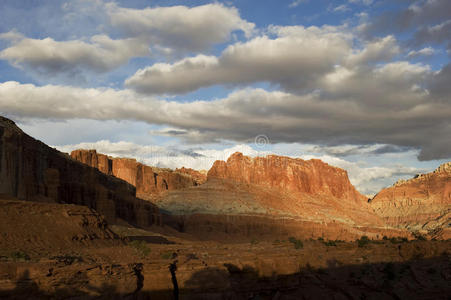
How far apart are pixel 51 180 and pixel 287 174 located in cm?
8842

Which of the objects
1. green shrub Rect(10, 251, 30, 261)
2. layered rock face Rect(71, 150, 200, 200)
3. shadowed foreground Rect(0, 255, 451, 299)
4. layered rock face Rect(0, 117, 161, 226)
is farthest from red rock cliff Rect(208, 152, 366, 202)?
green shrub Rect(10, 251, 30, 261)

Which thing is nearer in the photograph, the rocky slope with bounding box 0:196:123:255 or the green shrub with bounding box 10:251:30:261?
the green shrub with bounding box 10:251:30:261

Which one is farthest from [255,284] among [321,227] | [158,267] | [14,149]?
[321,227]

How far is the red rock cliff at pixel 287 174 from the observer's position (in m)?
118

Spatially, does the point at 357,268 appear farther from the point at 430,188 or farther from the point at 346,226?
the point at 430,188

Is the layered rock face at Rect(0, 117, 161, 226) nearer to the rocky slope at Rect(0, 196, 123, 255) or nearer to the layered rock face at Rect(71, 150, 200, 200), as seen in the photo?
the rocky slope at Rect(0, 196, 123, 255)

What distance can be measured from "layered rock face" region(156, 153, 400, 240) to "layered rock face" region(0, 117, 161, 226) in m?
18.3

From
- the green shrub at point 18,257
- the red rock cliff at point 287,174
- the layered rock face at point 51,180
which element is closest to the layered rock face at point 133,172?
the red rock cliff at point 287,174

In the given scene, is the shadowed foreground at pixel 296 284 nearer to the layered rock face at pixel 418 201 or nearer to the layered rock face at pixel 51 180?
the layered rock face at pixel 51 180

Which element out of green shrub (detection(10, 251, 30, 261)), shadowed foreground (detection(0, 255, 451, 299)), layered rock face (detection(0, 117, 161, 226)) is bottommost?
shadowed foreground (detection(0, 255, 451, 299))

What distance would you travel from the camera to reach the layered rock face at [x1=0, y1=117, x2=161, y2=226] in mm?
40156

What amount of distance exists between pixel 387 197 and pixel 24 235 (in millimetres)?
156179

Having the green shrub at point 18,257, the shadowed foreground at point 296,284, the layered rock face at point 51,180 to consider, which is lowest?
the shadowed foreground at point 296,284

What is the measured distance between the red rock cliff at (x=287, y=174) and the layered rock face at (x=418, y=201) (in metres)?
17.1
